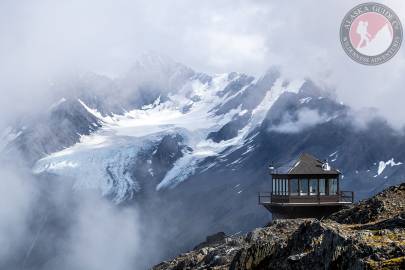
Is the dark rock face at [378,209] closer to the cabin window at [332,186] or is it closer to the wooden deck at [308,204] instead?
the wooden deck at [308,204]

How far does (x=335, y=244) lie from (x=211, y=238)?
122 ft

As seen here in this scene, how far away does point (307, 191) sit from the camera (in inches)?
2810

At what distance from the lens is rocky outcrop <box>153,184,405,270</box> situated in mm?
22641

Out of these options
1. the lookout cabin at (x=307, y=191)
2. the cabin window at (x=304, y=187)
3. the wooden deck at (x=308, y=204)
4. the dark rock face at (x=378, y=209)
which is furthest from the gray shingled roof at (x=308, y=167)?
the dark rock face at (x=378, y=209)

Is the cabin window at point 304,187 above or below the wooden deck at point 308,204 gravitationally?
above

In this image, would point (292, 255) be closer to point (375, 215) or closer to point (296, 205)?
point (375, 215)

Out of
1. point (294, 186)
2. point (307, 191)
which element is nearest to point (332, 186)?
point (307, 191)

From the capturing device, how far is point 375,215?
1531 inches

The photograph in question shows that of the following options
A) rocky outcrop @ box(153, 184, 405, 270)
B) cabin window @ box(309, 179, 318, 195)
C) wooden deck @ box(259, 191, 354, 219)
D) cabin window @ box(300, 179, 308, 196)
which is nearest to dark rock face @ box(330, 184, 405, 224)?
rocky outcrop @ box(153, 184, 405, 270)

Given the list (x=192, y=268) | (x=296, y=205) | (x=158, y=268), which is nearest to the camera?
(x=192, y=268)

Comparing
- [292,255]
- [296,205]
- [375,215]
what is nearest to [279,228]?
[375,215]

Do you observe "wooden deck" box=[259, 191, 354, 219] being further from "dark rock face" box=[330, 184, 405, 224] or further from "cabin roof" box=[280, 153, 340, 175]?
"dark rock face" box=[330, 184, 405, 224]

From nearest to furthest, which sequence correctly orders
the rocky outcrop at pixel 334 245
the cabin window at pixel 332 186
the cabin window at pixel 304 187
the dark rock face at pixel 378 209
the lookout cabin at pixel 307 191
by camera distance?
the rocky outcrop at pixel 334 245, the dark rock face at pixel 378 209, the lookout cabin at pixel 307 191, the cabin window at pixel 304 187, the cabin window at pixel 332 186

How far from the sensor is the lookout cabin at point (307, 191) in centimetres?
7069
